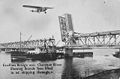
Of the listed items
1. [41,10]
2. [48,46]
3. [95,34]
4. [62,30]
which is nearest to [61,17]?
[62,30]

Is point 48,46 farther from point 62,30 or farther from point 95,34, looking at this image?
point 95,34

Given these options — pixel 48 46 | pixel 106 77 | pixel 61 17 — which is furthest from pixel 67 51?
pixel 106 77

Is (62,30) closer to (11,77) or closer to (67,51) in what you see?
(67,51)

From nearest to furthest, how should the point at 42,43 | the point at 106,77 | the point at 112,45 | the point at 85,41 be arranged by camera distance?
1. the point at 106,77
2. the point at 112,45
3. the point at 85,41
4. the point at 42,43

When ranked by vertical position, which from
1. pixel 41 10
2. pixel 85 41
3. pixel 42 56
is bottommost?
pixel 42 56

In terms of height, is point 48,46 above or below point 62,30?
below

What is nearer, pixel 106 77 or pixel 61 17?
pixel 106 77

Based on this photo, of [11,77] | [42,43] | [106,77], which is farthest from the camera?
[42,43]

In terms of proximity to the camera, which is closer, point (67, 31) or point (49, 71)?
point (49, 71)

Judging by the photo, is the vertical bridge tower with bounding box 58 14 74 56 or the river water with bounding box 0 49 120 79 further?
the vertical bridge tower with bounding box 58 14 74 56

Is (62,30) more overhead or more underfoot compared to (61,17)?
more underfoot
